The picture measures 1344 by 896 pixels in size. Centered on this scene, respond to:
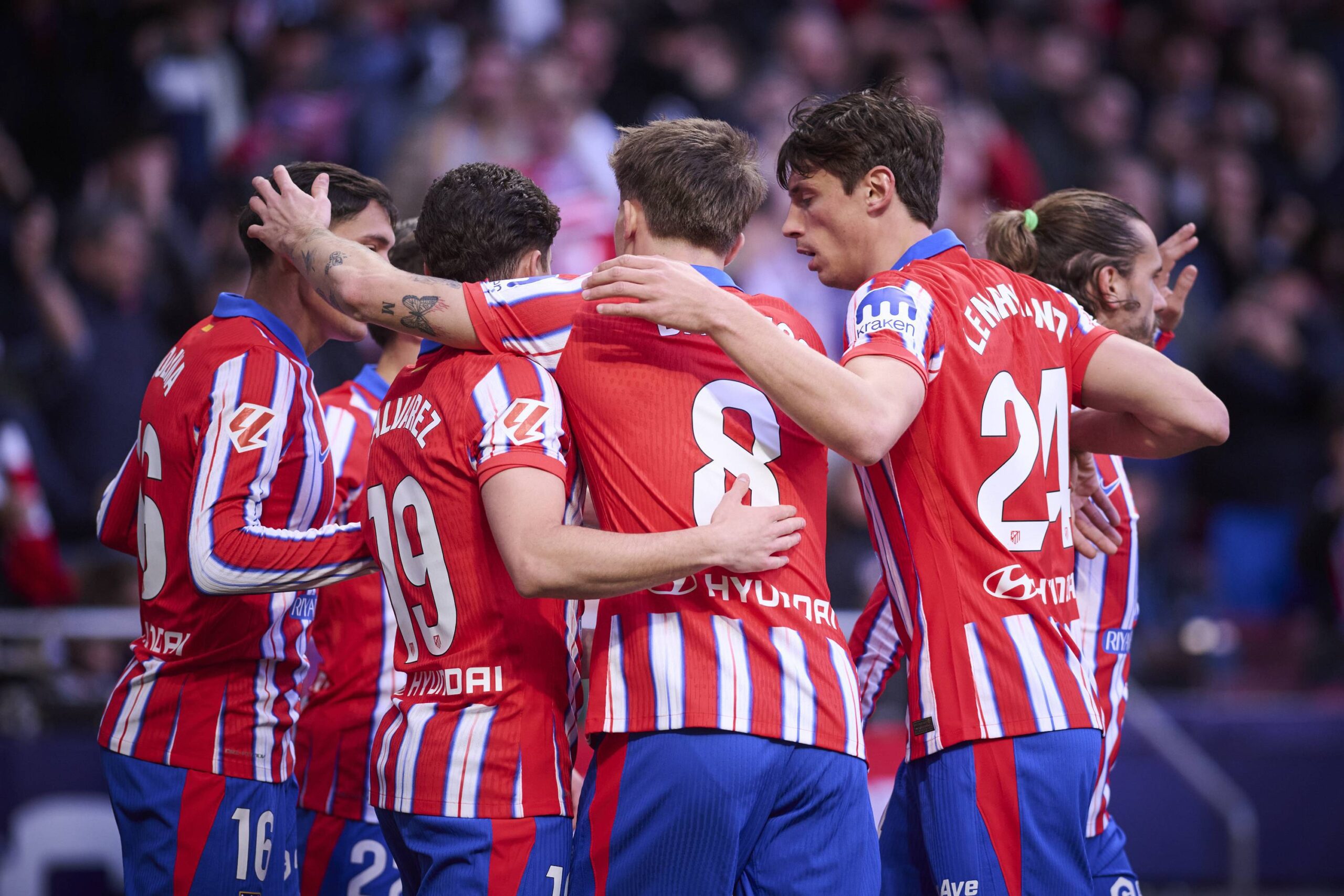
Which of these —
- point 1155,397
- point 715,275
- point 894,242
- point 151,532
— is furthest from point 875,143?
point 151,532

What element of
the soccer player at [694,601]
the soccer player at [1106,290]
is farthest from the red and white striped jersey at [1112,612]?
the soccer player at [694,601]

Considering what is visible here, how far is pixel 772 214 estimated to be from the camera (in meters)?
10.5

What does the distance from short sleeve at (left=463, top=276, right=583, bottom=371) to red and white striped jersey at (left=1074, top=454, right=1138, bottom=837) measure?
173 centimetres

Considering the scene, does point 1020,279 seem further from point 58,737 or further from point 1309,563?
point 1309,563

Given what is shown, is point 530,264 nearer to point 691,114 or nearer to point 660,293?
point 660,293

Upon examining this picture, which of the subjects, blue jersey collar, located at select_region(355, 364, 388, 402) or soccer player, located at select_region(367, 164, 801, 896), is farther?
blue jersey collar, located at select_region(355, 364, 388, 402)

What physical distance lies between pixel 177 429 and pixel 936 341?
2.05 m

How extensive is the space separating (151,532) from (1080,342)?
2.59 metres

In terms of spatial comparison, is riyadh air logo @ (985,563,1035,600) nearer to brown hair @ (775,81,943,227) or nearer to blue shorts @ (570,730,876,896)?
blue shorts @ (570,730,876,896)

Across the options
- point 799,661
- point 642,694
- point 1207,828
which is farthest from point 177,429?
point 1207,828

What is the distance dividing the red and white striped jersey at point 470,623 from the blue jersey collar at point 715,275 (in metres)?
0.46

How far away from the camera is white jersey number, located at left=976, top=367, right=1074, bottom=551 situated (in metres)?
3.42

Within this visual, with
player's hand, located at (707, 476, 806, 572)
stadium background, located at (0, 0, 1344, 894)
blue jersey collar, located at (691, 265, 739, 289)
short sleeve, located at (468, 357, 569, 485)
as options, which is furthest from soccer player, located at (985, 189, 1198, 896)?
stadium background, located at (0, 0, 1344, 894)

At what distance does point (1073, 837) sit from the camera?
3.41 meters
